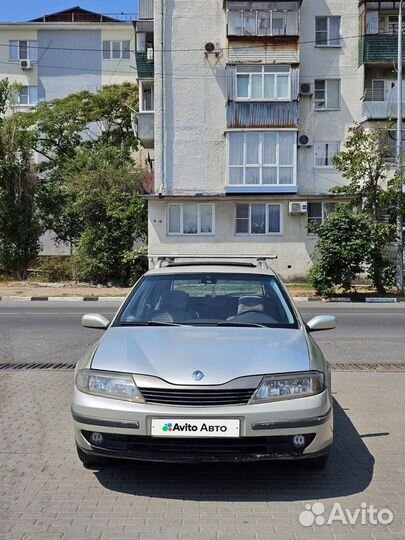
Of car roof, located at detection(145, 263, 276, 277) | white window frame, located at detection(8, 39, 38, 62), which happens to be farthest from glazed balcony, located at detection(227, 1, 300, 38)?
car roof, located at detection(145, 263, 276, 277)

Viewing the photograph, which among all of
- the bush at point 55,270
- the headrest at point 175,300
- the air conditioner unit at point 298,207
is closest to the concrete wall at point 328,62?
the air conditioner unit at point 298,207

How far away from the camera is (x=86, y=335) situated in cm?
1160

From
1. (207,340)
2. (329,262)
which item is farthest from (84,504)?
(329,262)

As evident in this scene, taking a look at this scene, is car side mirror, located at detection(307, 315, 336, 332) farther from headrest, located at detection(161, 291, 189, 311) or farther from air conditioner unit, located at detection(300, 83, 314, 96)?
air conditioner unit, located at detection(300, 83, 314, 96)

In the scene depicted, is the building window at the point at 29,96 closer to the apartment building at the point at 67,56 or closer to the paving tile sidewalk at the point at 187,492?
the apartment building at the point at 67,56

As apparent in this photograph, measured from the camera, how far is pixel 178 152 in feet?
91.1

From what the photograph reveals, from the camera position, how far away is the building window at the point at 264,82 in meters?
27.1

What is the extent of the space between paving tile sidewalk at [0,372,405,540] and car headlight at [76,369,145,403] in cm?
66

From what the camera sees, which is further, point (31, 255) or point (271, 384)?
point (31, 255)

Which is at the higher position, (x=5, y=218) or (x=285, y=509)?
(x=5, y=218)

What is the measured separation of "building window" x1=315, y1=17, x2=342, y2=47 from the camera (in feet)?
92.7

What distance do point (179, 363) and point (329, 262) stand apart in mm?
17646

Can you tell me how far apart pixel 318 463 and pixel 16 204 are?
25881 millimetres

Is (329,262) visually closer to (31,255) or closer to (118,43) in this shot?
(31,255)
